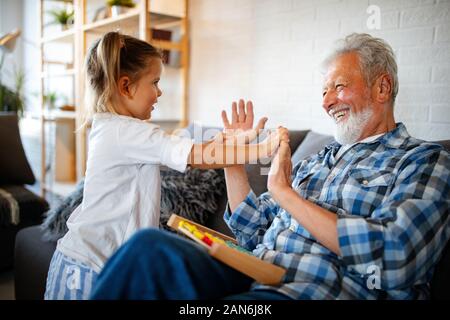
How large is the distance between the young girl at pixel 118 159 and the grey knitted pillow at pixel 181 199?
61 centimetres

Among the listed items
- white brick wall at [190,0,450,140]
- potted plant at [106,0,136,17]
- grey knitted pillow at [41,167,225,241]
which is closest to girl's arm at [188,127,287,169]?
grey knitted pillow at [41,167,225,241]

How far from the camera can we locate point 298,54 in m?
2.24

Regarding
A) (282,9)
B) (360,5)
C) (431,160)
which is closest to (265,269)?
(431,160)

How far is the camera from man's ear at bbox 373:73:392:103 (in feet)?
4.43

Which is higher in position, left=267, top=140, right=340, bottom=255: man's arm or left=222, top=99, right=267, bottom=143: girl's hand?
left=222, top=99, right=267, bottom=143: girl's hand

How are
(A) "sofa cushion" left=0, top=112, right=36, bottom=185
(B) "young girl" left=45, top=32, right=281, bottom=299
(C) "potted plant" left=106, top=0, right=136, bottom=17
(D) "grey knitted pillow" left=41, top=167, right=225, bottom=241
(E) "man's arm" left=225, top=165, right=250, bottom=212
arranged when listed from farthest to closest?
1. (C) "potted plant" left=106, top=0, right=136, bottom=17
2. (A) "sofa cushion" left=0, top=112, right=36, bottom=185
3. (D) "grey knitted pillow" left=41, top=167, right=225, bottom=241
4. (E) "man's arm" left=225, top=165, right=250, bottom=212
5. (B) "young girl" left=45, top=32, right=281, bottom=299

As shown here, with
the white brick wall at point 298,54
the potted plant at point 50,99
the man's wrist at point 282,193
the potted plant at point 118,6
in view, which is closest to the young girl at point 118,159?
the man's wrist at point 282,193

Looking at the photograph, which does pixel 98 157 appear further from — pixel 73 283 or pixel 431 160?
pixel 431 160

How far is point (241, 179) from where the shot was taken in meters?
1.47

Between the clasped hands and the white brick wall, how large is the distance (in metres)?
0.77

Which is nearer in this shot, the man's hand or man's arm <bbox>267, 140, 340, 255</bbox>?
man's arm <bbox>267, 140, 340, 255</bbox>

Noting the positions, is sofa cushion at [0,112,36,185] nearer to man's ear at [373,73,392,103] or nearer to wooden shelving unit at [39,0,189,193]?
wooden shelving unit at [39,0,189,193]

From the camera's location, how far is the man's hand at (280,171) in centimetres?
117

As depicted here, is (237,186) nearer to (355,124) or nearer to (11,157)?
(355,124)
